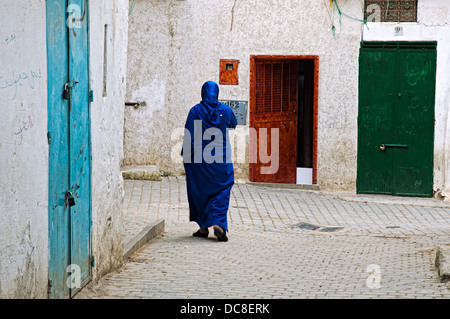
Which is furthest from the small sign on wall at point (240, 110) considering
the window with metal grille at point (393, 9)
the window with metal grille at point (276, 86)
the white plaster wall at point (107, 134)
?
the white plaster wall at point (107, 134)

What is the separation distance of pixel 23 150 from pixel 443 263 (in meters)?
3.85

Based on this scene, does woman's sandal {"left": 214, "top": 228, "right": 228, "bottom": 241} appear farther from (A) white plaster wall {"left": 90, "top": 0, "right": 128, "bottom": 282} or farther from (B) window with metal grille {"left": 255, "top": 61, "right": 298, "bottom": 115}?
(B) window with metal grille {"left": 255, "top": 61, "right": 298, "bottom": 115}

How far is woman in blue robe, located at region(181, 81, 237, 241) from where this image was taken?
782 centimetres

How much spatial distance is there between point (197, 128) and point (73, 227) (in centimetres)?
322

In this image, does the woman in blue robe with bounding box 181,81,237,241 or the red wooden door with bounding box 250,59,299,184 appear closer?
the woman in blue robe with bounding box 181,81,237,241

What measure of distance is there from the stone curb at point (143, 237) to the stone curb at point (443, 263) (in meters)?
2.79

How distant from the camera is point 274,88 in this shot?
12812 millimetres

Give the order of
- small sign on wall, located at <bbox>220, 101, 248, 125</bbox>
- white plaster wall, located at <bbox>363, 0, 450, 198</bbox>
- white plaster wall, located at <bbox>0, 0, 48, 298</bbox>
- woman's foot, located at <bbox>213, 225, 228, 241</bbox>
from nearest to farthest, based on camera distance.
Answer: white plaster wall, located at <bbox>0, 0, 48, 298</bbox> < woman's foot, located at <bbox>213, 225, 228, 241</bbox> < white plaster wall, located at <bbox>363, 0, 450, 198</bbox> < small sign on wall, located at <bbox>220, 101, 248, 125</bbox>

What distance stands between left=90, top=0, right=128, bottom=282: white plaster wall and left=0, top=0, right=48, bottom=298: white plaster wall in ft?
4.15

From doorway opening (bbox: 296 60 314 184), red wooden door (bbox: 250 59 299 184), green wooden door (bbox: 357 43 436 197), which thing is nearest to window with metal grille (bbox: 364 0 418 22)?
green wooden door (bbox: 357 43 436 197)

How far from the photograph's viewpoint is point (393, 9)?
1214cm

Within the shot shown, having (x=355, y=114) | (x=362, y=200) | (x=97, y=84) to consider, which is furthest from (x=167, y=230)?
(x=355, y=114)

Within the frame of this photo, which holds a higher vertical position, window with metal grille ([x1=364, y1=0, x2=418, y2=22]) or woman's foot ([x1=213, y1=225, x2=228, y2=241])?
window with metal grille ([x1=364, y1=0, x2=418, y2=22])

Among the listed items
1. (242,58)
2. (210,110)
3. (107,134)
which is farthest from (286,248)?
(242,58)
